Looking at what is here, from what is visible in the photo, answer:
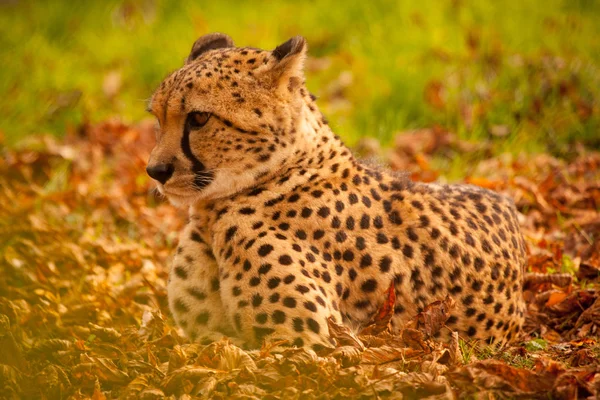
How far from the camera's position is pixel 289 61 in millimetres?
4406

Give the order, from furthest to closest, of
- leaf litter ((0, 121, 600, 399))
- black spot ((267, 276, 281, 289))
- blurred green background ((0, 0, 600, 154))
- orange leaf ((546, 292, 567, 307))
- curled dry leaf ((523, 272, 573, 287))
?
blurred green background ((0, 0, 600, 154)), curled dry leaf ((523, 272, 573, 287)), orange leaf ((546, 292, 567, 307)), black spot ((267, 276, 281, 289)), leaf litter ((0, 121, 600, 399))

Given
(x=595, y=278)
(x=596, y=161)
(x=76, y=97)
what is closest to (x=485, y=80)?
(x=596, y=161)

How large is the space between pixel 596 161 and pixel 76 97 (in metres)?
5.27

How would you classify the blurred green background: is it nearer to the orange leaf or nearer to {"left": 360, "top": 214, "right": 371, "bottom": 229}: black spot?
the orange leaf

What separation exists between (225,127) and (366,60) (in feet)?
18.2

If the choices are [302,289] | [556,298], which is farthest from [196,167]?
[556,298]

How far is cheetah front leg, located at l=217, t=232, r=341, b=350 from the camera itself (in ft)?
13.1

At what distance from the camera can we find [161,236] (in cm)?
674

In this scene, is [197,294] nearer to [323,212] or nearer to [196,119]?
[323,212]

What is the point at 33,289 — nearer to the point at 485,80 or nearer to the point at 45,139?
the point at 45,139

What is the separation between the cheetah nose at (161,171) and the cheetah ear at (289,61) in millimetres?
677

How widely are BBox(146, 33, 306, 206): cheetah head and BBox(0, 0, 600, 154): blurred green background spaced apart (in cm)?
276

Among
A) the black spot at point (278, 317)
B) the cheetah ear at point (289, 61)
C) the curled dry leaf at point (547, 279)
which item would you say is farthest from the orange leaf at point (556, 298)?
the cheetah ear at point (289, 61)

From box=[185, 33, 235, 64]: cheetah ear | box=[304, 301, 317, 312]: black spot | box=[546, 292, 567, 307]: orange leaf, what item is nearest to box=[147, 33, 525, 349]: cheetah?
box=[304, 301, 317, 312]: black spot
